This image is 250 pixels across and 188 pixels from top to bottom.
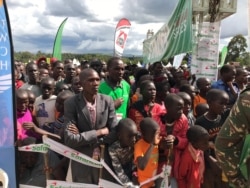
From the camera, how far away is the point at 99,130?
3.47m

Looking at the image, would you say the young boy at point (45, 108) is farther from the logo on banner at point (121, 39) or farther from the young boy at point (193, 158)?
the logo on banner at point (121, 39)

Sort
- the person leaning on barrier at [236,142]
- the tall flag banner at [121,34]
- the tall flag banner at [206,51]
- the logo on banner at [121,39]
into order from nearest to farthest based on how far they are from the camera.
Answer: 1. the person leaning on barrier at [236,142]
2. the tall flag banner at [206,51]
3. the tall flag banner at [121,34]
4. the logo on banner at [121,39]

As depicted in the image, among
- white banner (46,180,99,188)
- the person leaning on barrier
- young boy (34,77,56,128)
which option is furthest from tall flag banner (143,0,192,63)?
the person leaning on barrier

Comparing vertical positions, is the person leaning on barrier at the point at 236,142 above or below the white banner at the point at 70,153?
above

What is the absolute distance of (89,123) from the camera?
3.49 m

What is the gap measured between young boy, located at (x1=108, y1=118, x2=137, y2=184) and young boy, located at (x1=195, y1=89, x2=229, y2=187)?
0.92 meters

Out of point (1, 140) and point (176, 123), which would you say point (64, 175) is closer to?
point (1, 140)

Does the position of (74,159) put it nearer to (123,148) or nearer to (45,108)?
(123,148)

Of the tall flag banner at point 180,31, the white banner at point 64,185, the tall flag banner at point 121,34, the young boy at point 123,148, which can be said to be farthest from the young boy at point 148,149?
the tall flag banner at point 121,34

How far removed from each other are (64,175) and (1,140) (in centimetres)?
76

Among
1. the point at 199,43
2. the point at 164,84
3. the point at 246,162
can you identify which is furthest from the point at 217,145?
the point at 199,43

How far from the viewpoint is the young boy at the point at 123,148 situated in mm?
3492

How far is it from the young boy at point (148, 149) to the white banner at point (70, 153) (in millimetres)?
410

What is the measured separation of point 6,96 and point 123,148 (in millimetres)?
1257
